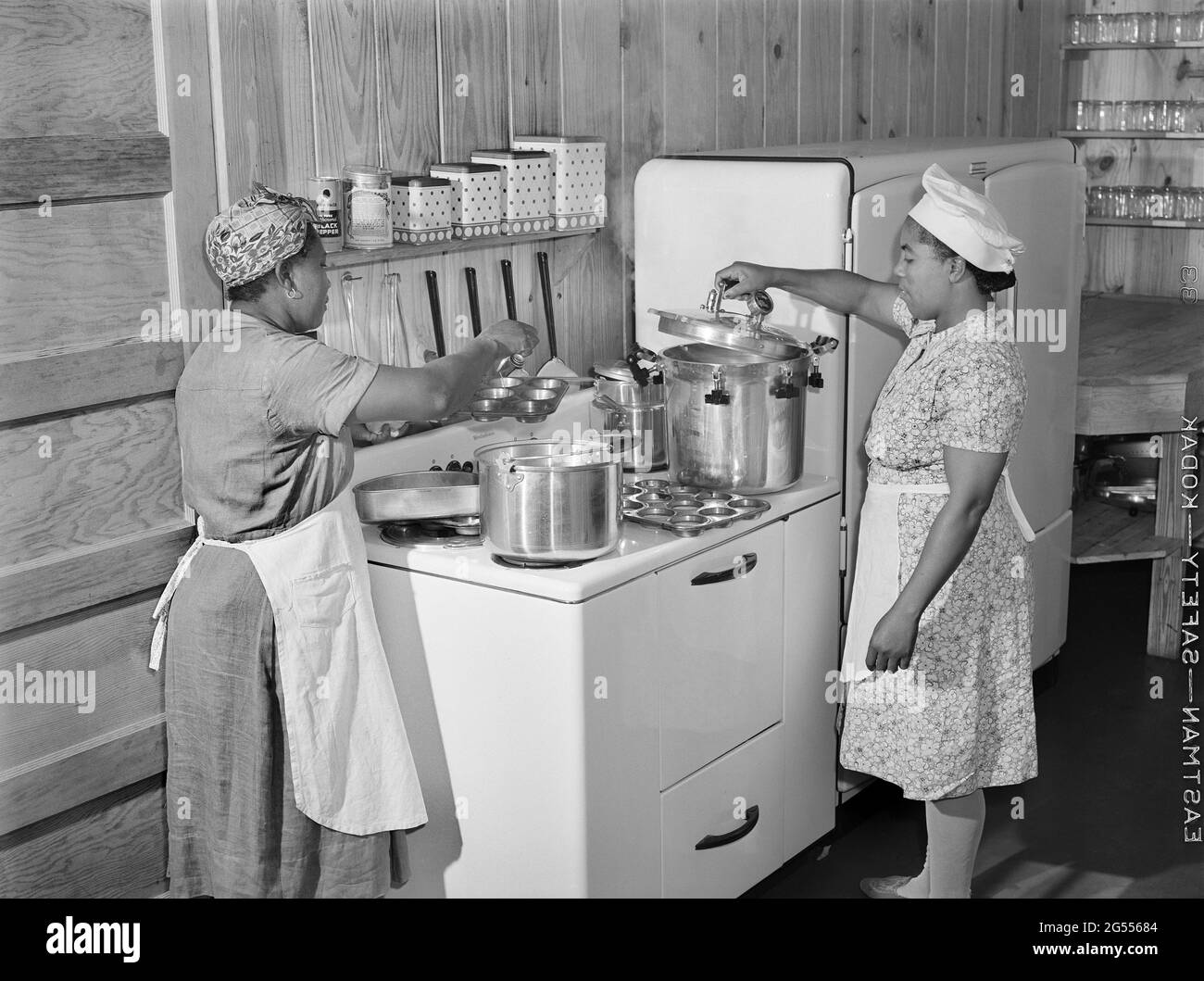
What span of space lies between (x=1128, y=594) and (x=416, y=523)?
10.6 feet

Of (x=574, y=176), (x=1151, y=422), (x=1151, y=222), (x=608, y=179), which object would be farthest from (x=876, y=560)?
(x=1151, y=222)

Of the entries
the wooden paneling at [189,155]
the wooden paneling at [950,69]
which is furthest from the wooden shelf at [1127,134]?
the wooden paneling at [189,155]

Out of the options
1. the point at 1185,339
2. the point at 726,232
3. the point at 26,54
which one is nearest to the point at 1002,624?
the point at 726,232

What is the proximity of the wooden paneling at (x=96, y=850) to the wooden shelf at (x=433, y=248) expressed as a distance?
3.26ft

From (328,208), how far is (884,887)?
181 centimetres

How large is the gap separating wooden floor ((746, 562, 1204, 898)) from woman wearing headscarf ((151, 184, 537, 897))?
98 centimetres

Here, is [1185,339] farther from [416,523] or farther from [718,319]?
[416,523]

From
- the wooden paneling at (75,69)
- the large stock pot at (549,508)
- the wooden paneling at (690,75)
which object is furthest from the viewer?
the wooden paneling at (690,75)

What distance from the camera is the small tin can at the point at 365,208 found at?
2.62 meters

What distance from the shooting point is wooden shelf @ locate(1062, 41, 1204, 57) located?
18.4ft

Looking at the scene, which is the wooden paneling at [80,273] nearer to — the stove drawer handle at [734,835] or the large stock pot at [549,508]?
the large stock pot at [549,508]

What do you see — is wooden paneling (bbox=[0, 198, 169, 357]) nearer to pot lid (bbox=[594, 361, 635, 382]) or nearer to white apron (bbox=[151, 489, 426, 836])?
white apron (bbox=[151, 489, 426, 836])

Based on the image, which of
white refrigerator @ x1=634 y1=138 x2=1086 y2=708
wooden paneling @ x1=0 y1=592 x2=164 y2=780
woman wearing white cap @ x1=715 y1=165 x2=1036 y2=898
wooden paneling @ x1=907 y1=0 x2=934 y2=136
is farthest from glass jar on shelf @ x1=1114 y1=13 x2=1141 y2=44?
wooden paneling @ x1=0 y1=592 x2=164 y2=780

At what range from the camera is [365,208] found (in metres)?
2.62
